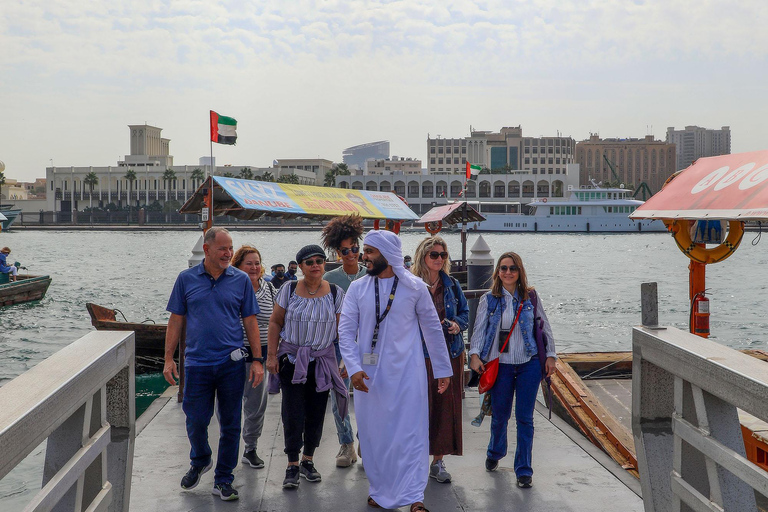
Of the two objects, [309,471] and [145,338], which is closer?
[309,471]

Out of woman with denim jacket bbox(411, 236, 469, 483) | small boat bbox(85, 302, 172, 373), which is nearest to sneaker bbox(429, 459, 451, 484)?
woman with denim jacket bbox(411, 236, 469, 483)

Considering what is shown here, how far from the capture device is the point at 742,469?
2371 mm

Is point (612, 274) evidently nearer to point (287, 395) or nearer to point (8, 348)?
point (8, 348)

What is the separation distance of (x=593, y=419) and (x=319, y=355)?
128 inches

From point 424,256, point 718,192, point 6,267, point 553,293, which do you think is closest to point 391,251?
point 424,256

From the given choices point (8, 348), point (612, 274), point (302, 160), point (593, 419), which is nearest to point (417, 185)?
point (302, 160)

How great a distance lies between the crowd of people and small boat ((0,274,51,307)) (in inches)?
873

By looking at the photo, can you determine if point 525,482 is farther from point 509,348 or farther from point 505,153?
point 505,153

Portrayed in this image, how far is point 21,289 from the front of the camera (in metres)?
25.9

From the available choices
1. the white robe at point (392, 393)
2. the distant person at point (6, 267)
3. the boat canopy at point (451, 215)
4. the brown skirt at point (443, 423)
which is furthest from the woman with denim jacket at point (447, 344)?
the distant person at point (6, 267)

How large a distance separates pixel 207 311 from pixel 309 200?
405 inches

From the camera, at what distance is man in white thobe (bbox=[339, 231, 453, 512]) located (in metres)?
4.63

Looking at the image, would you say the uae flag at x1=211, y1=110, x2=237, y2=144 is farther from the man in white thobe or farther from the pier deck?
the man in white thobe

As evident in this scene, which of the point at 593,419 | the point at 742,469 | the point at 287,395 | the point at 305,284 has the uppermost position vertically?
the point at 305,284
